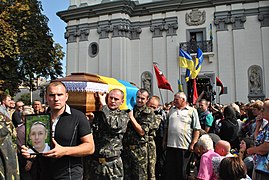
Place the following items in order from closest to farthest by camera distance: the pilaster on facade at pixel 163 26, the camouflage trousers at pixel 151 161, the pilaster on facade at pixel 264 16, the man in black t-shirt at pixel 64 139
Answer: the man in black t-shirt at pixel 64 139 → the camouflage trousers at pixel 151 161 → the pilaster on facade at pixel 264 16 → the pilaster on facade at pixel 163 26

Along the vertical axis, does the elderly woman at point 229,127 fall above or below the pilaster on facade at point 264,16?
below

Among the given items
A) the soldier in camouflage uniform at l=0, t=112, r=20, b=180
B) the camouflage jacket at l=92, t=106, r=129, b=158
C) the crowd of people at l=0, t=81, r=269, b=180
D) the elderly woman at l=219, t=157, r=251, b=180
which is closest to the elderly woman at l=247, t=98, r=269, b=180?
the crowd of people at l=0, t=81, r=269, b=180

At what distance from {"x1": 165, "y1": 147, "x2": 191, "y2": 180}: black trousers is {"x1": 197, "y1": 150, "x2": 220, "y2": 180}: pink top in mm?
1580

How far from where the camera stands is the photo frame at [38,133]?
97.7 inches

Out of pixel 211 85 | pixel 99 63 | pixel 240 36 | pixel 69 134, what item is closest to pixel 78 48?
pixel 99 63

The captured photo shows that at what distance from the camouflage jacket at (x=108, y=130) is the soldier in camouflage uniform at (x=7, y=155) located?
2.11 meters

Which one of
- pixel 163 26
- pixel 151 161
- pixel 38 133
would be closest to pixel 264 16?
pixel 163 26

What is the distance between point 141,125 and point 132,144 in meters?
0.41

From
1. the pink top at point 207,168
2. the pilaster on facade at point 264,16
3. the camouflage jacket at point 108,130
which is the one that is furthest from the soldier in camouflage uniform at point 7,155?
the pilaster on facade at point 264,16

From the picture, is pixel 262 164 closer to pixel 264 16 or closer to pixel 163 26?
pixel 264 16

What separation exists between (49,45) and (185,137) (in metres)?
21.0

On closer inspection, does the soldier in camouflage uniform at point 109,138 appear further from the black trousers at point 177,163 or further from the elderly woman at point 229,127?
the elderly woman at point 229,127

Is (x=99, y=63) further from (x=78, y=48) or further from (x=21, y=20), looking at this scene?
(x=21, y=20)

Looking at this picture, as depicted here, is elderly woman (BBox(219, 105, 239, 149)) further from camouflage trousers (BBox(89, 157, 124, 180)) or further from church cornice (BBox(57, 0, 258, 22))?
church cornice (BBox(57, 0, 258, 22))
